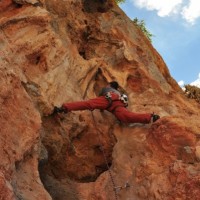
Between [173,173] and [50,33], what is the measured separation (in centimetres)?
523

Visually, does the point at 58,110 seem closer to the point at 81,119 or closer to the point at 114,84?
the point at 81,119

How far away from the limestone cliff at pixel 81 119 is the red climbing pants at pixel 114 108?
0.19 metres

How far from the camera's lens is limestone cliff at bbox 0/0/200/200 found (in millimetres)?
6824

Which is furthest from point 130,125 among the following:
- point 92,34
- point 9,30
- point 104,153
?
point 92,34

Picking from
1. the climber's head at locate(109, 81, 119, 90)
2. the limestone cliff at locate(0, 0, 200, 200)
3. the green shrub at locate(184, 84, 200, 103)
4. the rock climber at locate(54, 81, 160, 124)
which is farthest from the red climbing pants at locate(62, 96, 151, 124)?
the green shrub at locate(184, 84, 200, 103)

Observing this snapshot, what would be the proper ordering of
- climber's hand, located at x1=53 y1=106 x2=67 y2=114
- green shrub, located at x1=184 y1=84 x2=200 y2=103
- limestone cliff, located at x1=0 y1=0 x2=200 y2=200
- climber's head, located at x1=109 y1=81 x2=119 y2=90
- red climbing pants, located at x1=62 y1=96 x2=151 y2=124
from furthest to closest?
1. green shrub, located at x1=184 y1=84 x2=200 y2=103
2. climber's head, located at x1=109 y1=81 x2=119 y2=90
3. red climbing pants, located at x1=62 y1=96 x2=151 y2=124
4. climber's hand, located at x1=53 y1=106 x2=67 y2=114
5. limestone cliff, located at x1=0 y1=0 x2=200 y2=200

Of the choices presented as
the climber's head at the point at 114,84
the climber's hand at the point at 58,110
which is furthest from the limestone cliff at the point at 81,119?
the climber's head at the point at 114,84

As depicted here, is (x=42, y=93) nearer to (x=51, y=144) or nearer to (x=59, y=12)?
(x=51, y=144)

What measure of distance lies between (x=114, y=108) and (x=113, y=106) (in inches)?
2.3

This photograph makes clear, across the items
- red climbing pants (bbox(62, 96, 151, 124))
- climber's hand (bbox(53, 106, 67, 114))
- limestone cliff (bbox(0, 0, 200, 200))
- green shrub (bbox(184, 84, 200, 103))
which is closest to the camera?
limestone cliff (bbox(0, 0, 200, 200))

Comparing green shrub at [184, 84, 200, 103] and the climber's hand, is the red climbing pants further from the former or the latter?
green shrub at [184, 84, 200, 103]

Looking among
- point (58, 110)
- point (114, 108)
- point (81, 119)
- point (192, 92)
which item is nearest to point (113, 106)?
point (114, 108)

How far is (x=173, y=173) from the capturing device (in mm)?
7309

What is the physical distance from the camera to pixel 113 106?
384 inches
